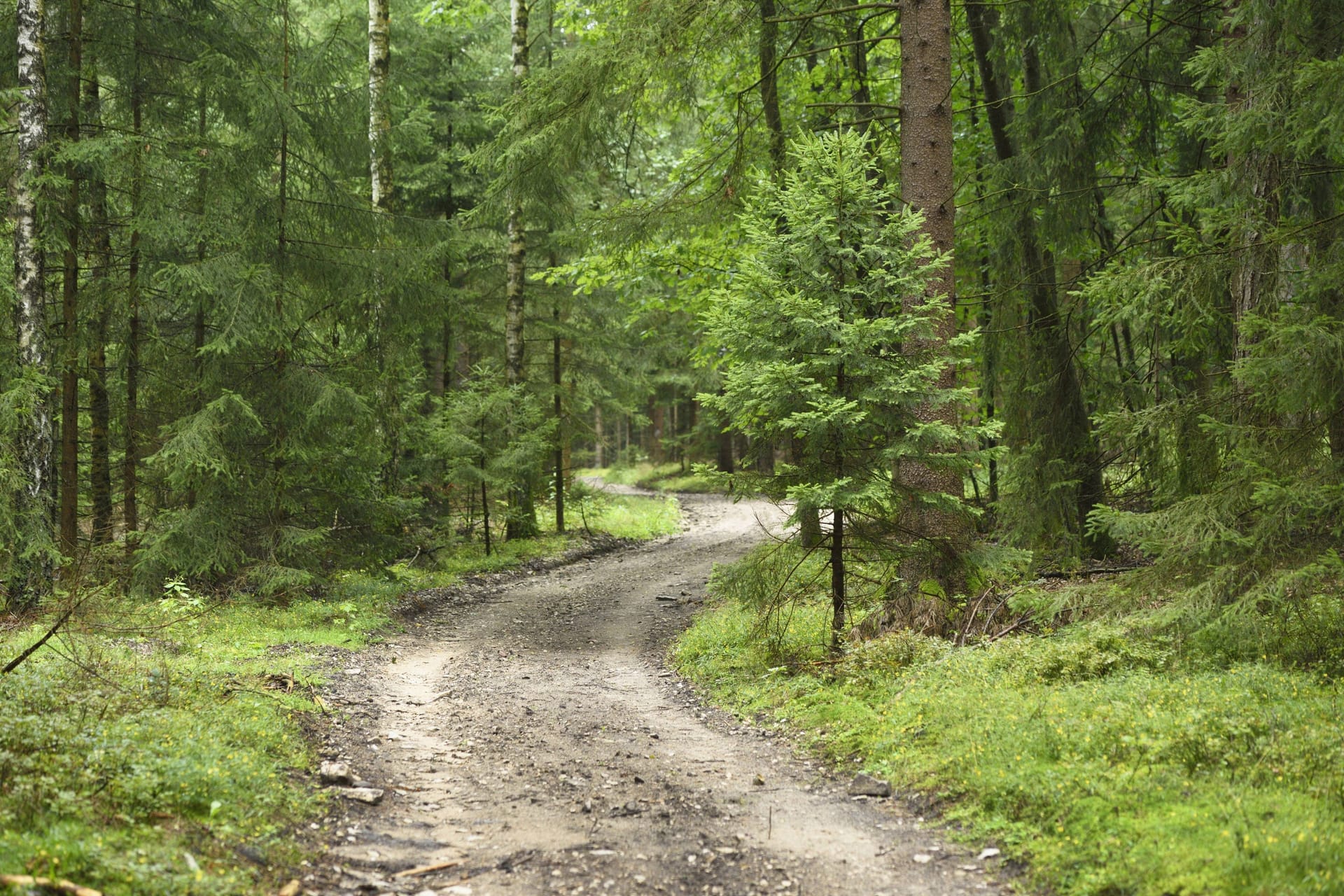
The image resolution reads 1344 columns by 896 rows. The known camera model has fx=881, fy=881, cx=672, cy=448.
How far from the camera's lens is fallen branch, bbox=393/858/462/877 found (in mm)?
4789

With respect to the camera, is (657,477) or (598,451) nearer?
(657,477)

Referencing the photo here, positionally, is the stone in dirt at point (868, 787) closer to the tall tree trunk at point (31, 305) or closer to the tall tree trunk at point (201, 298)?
the tall tree trunk at point (31, 305)

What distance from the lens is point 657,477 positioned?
131ft

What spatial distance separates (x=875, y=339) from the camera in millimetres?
8062

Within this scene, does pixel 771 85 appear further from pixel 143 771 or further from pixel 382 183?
pixel 143 771

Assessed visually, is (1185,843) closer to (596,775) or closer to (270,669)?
(596,775)

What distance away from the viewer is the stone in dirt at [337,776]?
19.8 ft

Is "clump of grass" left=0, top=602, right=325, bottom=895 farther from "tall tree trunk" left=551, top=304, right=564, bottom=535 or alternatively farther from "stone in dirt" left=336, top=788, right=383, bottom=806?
"tall tree trunk" left=551, top=304, right=564, bottom=535

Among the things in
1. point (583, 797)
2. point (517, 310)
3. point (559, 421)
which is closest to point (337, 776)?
point (583, 797)

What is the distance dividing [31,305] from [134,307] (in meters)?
1.66

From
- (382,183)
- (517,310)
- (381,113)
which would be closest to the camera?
(381,113)

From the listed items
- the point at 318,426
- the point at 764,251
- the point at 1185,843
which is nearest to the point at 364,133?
the point at 318,426

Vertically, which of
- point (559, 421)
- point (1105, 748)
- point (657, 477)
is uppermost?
point (559, 421)

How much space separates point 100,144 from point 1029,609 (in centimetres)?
1246
